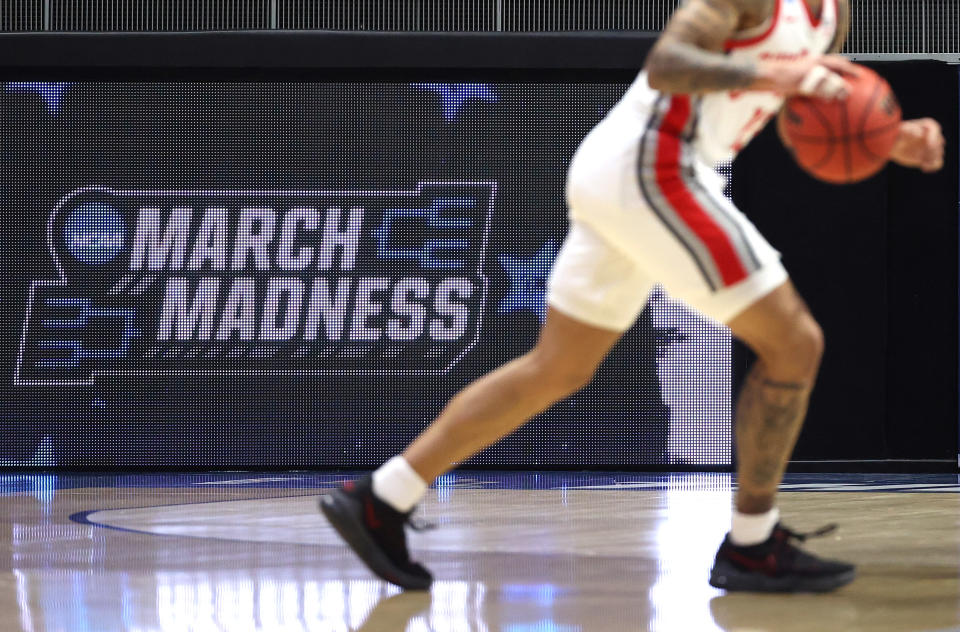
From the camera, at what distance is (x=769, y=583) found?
2.70 metres

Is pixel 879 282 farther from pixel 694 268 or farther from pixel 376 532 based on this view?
pixel 376 532

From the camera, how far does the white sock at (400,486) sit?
2.77 meters

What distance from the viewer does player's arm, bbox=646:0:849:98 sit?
2.52m

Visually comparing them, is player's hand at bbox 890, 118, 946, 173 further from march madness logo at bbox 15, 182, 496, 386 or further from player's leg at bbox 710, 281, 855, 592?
march madness logo at bbox 15, 182, 496, 386

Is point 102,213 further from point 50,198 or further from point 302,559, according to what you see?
point 302,559

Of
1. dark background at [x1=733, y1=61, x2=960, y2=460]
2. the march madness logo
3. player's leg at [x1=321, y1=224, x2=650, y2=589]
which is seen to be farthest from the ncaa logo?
player's leg at [x1=321, y1=224, x2=650, y2=589]

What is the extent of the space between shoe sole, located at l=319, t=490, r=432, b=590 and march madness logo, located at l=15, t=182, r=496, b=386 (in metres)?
3.79

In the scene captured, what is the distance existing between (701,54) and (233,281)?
14.3 feet

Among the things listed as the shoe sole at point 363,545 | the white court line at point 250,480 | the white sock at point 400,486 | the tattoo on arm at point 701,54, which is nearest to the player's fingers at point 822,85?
the tattoo on arm at point 701,54

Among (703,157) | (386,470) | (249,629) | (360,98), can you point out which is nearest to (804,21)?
(703,157)

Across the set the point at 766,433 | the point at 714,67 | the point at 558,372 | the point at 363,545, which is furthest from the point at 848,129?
the point at 363,545

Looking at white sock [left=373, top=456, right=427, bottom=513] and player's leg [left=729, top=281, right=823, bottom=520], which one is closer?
player's leg [left=729, top=281, right=823, bottom=520]

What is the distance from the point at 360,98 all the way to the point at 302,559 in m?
3.79

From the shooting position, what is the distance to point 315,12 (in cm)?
682
